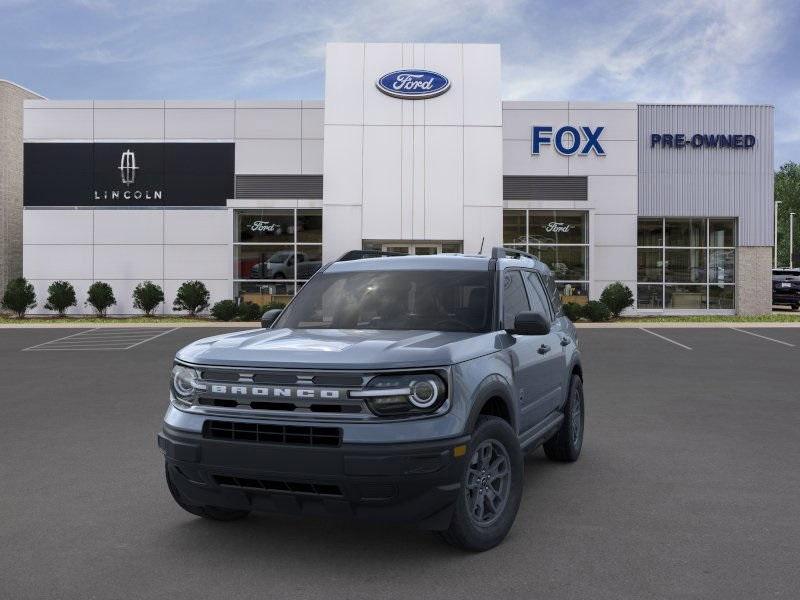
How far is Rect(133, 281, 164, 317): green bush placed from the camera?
2806 centimetres

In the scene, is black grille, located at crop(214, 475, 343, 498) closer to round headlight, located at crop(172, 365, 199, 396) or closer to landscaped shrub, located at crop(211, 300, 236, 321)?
round headlight, located at crop(172, 365, 199, 396)

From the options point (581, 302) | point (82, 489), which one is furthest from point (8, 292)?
point (82, 489)

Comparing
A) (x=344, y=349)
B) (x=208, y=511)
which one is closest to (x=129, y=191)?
(x=208, y=511)

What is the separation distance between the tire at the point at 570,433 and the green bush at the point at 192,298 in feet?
73.5

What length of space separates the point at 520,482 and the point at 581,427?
2512mm

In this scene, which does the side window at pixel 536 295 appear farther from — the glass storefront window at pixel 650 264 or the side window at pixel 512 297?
the glass storefront window at pixel 650 264

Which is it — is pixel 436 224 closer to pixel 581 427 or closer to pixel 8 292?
pixel 8 292

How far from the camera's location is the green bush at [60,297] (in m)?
28.1

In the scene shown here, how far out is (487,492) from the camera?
Answer: 15.7 ft

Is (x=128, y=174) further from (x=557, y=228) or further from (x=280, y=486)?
(x=280, y=486)

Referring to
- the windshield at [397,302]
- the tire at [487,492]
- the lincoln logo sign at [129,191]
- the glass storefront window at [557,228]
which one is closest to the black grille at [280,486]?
the tire at [487,492]

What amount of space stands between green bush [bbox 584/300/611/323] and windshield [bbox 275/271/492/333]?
2140cm

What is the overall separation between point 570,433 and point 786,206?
315 feet

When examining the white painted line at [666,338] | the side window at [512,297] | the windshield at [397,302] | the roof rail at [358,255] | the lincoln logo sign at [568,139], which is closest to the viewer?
the windshield at [397,302]
